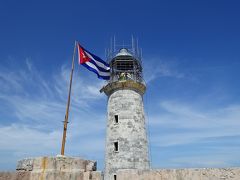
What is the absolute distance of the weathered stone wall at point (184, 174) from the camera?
7.59m

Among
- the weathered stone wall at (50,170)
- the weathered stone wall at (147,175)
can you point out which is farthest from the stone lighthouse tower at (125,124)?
the weathered stone wall at (50,170)

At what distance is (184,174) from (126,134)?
409 inches

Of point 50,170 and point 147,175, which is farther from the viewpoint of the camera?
point 147,175

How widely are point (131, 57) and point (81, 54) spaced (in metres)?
9.86

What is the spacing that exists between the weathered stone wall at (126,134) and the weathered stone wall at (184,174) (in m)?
8.73

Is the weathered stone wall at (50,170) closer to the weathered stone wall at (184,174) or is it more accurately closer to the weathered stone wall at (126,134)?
the weathered stone wall at (184,174)

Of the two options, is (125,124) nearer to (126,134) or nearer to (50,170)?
(126,134)

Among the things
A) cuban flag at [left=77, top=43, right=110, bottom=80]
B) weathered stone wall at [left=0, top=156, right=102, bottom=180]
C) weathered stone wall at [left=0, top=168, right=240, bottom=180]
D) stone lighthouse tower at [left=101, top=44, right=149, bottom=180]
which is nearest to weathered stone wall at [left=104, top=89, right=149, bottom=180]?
stone lighthouse tower at [left=101, top=44, right=149, bottom=180]

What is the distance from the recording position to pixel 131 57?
2211 cm

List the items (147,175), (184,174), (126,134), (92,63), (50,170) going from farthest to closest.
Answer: (126,134), (92,63), (147,175), (184,174), (50,170)

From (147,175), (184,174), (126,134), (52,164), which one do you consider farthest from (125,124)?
(52,164)

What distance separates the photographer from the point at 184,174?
825 cm

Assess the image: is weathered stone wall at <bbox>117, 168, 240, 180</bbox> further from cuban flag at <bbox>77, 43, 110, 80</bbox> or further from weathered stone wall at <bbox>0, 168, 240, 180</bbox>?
cuban flag at <bbox>77, 43, 110, 80</bbox>

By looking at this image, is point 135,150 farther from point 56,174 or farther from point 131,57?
point 56,174
